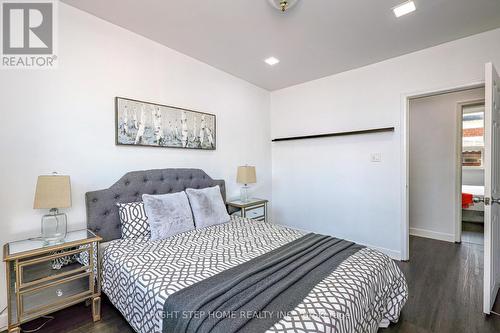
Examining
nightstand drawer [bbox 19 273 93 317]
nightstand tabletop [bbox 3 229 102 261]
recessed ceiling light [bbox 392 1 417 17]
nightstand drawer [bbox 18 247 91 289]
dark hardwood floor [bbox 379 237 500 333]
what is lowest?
dark hardwood floor [bbox 379 237 500 333]

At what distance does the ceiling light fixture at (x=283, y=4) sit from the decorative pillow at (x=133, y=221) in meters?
2.14

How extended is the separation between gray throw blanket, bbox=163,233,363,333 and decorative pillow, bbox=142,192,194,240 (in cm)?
93

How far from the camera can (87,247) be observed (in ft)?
5.72

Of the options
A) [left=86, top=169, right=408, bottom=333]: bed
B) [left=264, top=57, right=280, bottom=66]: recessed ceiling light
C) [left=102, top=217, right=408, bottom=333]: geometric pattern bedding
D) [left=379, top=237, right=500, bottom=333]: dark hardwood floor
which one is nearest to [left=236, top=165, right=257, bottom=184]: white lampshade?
[left=86, top=169, right=408, bottom=333]: bed

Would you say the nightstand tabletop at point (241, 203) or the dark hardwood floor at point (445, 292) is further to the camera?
the nightstand tabletop at point (241, 203)

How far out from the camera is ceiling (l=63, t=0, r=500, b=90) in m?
1.97

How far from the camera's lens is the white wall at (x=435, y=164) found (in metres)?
3.49

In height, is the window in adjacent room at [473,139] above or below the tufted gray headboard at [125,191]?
above

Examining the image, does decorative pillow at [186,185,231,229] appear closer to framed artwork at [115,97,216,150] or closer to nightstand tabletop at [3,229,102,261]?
framed artwork at [115,97,216,150]

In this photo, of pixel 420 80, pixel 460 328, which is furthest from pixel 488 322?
pixel 420 80

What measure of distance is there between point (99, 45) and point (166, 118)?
89cm

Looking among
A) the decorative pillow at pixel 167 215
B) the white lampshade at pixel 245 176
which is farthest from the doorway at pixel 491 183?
the decorative pillow at pixel 167 215

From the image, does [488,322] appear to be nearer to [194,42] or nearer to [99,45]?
[194,42]

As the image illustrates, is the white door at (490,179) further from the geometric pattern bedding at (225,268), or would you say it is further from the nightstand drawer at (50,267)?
the nightstand drawer at (50,267)
